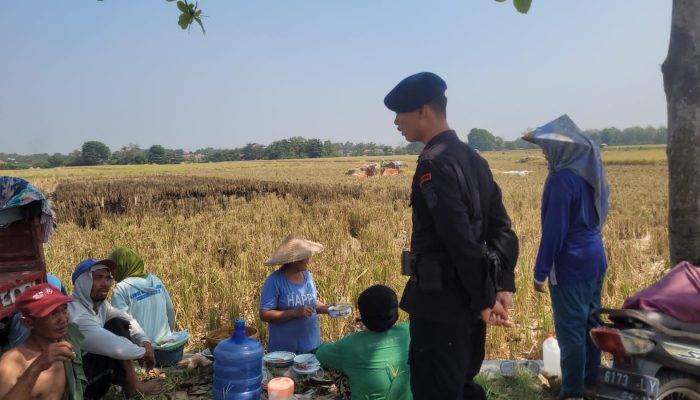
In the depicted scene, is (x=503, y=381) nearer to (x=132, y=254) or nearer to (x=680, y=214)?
(x=680, y=214)

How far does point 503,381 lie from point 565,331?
692 millimetres

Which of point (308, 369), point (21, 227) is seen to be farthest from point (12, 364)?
point (308, 369)

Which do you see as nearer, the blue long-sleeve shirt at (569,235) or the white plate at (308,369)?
the blue long-sleeve shirt at (569,235)

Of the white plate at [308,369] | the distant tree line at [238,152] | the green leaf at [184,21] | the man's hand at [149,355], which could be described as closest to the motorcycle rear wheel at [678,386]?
the white plate at [308,369]

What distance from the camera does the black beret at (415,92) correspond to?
2.46 metres

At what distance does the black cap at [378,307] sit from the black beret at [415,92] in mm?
1054

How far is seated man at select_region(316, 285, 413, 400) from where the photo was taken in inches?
111

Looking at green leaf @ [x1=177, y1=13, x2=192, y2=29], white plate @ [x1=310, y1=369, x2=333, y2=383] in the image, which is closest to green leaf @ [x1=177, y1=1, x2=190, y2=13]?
green leaf @ [x1=177, y1=13, x2=192, y2=29]

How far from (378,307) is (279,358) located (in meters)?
1.29

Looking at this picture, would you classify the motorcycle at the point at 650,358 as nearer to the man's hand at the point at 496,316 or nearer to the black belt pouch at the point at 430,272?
the man's hand at the point at 496,316

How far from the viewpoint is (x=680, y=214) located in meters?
3.53

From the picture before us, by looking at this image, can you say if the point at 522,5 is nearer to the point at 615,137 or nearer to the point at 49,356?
the point at 49,356


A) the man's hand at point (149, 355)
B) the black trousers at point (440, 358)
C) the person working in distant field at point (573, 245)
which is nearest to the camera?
the black trousers at point (440, 358)

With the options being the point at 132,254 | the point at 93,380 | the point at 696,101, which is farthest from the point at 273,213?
the point at 696,101
